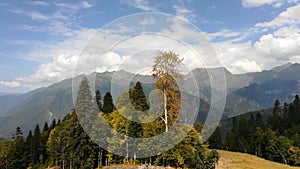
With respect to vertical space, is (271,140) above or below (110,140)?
below

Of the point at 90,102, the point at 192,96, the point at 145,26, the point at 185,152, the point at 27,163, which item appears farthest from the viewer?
the point at 27,163

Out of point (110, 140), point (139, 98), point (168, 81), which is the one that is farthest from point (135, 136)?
point (168, 81)

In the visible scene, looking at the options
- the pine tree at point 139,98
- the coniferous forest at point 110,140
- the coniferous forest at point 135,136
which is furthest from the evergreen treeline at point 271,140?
the pine tree at point 139,98

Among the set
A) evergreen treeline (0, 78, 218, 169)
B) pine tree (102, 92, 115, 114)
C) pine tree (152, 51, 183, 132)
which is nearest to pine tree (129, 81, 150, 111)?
evergreen treeline (0, 78, 218, 169)

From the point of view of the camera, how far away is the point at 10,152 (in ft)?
364

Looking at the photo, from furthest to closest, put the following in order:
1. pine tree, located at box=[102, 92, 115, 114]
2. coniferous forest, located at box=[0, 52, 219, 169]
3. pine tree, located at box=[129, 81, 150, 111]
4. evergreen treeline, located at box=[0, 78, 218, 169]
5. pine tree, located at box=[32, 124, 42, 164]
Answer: pine tree, located at box=[32, 124, 42, 164] → pine tree, located at box=[102, 92, 115, 114] → evergreen treeline, located at box=[0, 78, 218, 169] → pine tree, located at box=[129, 81, 150, 111] → coniferous forest, located at box=[0, 52, 219, 169]

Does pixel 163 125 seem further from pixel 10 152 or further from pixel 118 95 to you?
pixel 10 152

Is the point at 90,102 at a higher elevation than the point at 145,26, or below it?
below

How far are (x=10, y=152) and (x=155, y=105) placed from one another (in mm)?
88662

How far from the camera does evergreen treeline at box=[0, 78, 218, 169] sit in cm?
5084

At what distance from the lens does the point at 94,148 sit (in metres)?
70.5

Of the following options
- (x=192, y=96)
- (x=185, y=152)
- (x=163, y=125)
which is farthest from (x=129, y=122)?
(x=192, y=96)

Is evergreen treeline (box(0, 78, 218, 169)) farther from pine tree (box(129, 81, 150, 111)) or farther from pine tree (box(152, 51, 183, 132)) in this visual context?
pine tree (box(152, 51, 183, 132))

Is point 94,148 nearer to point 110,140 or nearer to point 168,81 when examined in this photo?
point 110,140
